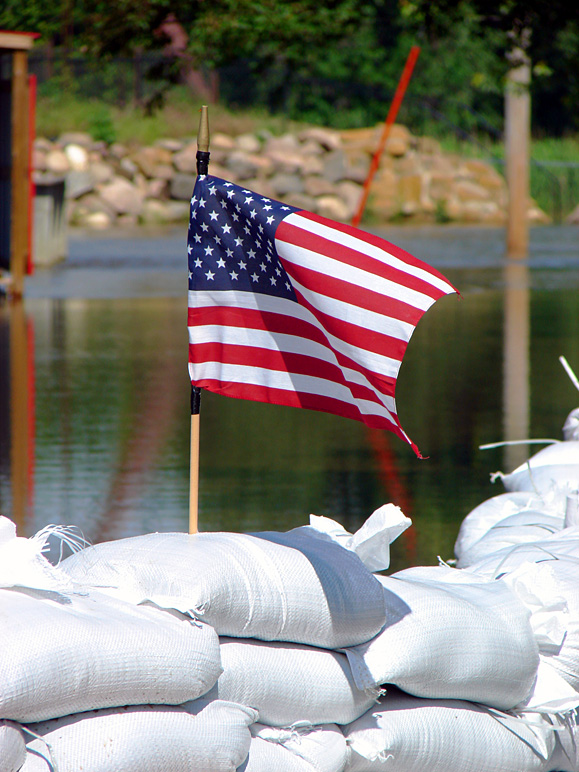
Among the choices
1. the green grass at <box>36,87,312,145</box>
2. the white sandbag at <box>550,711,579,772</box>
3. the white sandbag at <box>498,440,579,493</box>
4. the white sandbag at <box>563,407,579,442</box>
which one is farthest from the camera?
the green grass at <box>36,87,312,145</box>

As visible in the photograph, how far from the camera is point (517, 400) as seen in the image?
834 centimetres

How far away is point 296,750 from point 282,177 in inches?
982

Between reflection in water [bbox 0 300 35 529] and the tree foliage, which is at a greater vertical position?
the tree foliage

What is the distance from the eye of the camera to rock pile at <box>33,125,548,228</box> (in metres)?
25.9

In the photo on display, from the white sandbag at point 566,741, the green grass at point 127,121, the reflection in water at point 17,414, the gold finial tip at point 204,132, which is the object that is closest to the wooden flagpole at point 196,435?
the gold finial tip at point 204,132

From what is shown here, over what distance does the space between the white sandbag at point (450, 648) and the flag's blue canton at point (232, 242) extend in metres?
0.85

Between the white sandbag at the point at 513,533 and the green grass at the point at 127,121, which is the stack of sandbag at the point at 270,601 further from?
the green grass at the point at 127,121

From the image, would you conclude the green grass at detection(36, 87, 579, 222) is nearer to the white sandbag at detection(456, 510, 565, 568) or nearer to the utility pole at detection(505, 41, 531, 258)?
the utility pole at detection(505, 41, 531, 258)

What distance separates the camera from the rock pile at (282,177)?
1021 inches

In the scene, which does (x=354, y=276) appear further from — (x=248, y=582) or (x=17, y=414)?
(x=17, y=414)

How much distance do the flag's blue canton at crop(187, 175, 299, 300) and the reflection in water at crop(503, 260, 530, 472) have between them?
3.52m

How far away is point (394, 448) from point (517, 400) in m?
1.39

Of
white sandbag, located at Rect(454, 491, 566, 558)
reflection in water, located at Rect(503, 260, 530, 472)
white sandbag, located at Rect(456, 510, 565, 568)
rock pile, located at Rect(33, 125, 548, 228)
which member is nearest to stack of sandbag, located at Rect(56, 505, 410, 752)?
white sandbag, located at Rect(456, 510, 565, 568)

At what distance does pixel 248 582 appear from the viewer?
2.87 metres
